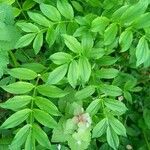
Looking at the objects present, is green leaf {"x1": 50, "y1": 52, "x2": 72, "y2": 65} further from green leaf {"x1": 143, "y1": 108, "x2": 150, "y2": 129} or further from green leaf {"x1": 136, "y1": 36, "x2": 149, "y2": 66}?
green leaf {"x1": 143, "y1": 108, "x2": 150, "y2": 129}

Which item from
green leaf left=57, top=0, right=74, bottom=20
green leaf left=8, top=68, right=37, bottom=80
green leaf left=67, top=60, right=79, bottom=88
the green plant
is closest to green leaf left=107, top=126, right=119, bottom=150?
the green plant

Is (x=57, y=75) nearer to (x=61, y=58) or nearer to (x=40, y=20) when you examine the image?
(x=61, y=58)

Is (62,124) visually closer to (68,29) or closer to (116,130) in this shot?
(116,130)

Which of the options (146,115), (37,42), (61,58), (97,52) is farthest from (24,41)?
(146,115)

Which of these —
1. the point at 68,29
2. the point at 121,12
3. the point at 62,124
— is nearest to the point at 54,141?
the point at 62,124

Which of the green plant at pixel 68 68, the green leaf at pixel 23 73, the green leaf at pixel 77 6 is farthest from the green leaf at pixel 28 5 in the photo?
the green leaf at pixel 23 73
